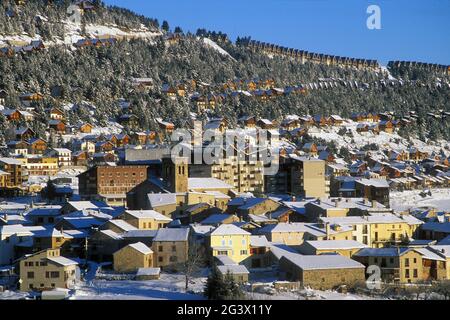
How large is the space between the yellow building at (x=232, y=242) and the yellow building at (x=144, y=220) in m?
4.92

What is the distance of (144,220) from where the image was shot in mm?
36656

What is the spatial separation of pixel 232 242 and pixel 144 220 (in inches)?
226

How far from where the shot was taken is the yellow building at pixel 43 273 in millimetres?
28047

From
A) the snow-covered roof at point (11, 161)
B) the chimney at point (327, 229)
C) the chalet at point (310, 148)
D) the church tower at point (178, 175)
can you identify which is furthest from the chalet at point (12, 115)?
the chimney at point (327, 229)

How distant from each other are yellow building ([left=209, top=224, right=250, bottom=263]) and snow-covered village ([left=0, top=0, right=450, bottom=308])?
0.06 metres

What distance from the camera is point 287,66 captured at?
390ft

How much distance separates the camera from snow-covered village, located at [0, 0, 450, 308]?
29750 millimetres

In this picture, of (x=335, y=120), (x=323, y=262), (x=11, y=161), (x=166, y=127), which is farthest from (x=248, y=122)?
(x=323, y=262)

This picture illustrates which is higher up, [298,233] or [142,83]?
[142,83]

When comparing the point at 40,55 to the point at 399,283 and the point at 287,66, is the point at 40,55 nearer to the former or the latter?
the point at 287,66

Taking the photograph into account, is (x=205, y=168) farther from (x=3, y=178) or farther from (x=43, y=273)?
(x=43, y=273)

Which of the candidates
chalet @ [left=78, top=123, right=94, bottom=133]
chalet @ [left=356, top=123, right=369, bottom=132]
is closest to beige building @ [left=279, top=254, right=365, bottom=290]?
chalet @ [left=78, top=123, right=94, bottom=133]
